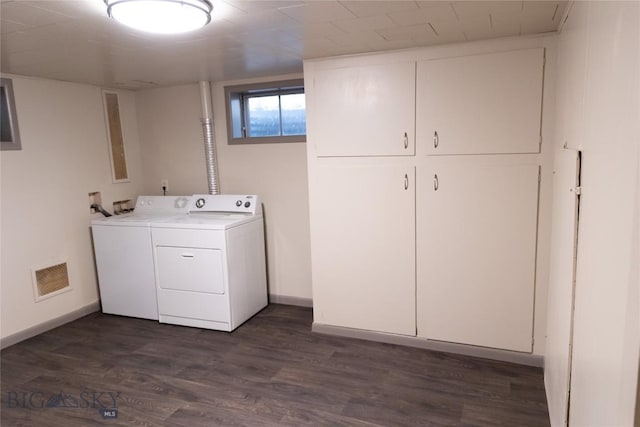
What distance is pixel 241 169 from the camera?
404 cm

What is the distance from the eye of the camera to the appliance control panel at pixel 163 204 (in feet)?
13.1

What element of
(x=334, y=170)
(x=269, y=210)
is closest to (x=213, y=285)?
(x=269, y=210)

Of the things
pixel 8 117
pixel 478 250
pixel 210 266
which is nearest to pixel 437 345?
pixel 478 250

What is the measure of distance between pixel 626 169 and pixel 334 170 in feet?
7.58

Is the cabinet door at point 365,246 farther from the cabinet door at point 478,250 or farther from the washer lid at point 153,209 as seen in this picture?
the washer lid at point 153,209

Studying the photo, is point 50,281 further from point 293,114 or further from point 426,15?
point 426,15

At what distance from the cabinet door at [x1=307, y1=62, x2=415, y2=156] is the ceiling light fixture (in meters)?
1.25

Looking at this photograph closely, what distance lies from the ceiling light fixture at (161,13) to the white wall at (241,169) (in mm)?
1819

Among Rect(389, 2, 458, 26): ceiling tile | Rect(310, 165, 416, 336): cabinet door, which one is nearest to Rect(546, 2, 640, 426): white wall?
Rect(389, 2, 458, 26): ceiling tile

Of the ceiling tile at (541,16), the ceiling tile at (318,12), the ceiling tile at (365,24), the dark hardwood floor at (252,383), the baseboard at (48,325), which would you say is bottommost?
the dark hardwood floor at (252,383)

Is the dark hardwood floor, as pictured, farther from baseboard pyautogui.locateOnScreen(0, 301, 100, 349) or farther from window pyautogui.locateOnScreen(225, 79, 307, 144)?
window pyautogui.locateOnScreen(225, 79, 307, 144)

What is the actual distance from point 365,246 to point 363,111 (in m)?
0.97

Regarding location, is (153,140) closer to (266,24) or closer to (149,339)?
(149,339)

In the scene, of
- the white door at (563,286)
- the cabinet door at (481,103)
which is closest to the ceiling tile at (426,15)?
Answer: the cabinet door at (481,103)
